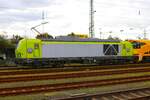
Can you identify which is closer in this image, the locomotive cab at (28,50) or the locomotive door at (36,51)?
the locomotive cab at (28,50)

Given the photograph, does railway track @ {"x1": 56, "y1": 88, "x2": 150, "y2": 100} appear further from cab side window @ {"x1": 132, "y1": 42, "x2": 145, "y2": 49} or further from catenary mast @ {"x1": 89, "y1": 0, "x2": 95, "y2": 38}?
catenary mast @ {"x1": 89, "y1": 0, "x2": 95, "y2": 38}

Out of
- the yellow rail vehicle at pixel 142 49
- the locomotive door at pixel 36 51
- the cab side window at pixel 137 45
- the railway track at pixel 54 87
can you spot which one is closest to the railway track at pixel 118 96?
the railway track at pixel 54 87

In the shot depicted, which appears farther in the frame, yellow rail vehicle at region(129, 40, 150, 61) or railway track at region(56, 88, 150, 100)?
yellow rail vehicle at region(129, 40, 150, 61)

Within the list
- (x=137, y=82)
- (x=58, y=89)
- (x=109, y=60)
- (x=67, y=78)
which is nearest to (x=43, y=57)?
(x=109, y=60)

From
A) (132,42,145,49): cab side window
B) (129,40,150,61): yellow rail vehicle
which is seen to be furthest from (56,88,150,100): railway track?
(132,42,145,49): cab side window

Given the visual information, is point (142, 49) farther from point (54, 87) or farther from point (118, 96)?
point (118, 96)

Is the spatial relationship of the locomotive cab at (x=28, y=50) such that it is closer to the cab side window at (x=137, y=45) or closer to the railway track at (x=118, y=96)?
the cab side window at (x=137, y=45)

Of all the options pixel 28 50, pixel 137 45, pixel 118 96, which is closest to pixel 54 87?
pixel 118 96

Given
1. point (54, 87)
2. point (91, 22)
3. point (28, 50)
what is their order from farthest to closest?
point (91, 22) < point (28, 50) < point (54, 87)

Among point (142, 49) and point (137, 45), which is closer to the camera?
point (142, 49)

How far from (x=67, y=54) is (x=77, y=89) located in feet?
51.9

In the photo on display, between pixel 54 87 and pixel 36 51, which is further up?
pixel 36 51

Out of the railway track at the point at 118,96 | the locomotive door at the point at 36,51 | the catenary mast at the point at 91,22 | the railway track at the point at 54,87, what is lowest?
the railway track at the point at 118,96

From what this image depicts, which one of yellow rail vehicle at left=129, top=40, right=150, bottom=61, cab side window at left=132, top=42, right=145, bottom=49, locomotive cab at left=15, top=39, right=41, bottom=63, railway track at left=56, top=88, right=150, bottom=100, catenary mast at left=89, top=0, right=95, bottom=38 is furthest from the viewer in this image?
catenary mast at left=89, top=0, right=95, bottom=38
